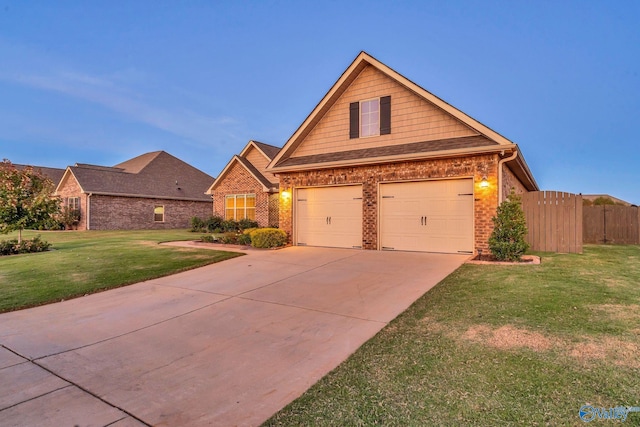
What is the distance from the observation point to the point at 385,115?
12172 mm

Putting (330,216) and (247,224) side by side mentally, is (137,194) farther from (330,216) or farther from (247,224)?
(330,216)

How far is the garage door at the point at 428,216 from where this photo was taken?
10.2 meters

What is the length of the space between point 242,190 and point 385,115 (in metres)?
12.7

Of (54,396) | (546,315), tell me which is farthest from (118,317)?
(546,315)

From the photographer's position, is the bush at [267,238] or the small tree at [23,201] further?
the small tree at [23,201]

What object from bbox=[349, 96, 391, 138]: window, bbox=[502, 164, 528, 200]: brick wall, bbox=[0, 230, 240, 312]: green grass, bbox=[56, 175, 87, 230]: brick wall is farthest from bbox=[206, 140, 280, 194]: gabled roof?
bbox=[502, 164, 528, 200]: brick wall

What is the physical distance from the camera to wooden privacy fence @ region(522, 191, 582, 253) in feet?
35.4

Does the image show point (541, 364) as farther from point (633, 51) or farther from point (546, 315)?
point (633, 51)

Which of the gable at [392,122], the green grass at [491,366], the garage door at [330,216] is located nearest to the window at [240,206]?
the gable at [392,122]

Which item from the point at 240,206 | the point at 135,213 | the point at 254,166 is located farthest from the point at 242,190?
the point at 135,213

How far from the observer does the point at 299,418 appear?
2.61 m

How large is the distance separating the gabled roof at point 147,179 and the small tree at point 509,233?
26045 millimetres

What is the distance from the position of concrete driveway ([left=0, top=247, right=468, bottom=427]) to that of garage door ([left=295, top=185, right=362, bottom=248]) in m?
4.19

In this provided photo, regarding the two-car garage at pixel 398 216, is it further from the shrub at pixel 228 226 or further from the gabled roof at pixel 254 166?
the shrub at pixel 228 226
